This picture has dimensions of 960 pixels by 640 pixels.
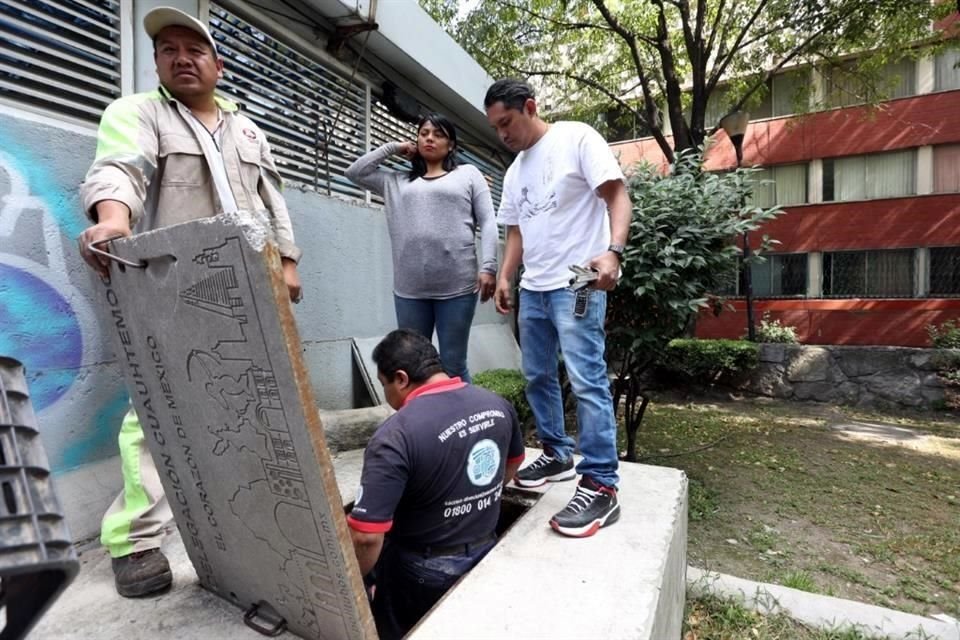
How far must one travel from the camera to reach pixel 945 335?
31.7ft

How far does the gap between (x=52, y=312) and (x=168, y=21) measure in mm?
1225

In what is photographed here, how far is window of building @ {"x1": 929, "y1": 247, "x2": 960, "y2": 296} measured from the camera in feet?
36.9

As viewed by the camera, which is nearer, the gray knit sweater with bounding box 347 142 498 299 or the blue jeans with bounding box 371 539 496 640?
the blue jeans with bounding box 371 539 496 640

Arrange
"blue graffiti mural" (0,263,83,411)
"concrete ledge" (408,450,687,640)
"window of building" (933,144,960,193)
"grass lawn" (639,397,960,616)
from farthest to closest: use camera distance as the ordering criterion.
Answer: "window of building" (933,144,960,193) → "grass lawn" (639,397,960,616) → "blue graffiti mural" (0,263,83,411) → "concrete ledge" (408,450,687,640)

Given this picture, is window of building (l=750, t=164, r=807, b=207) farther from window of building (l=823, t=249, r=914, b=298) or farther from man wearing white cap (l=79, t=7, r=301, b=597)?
man wearing white cap (l=79, t=7, r=301, b=597)

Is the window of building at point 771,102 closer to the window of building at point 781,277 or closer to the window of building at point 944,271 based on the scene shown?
the window of building at point 781,277

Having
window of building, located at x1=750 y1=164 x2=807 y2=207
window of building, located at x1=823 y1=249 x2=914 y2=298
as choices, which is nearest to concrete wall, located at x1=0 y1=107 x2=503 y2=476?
window of building, located at x1=750 y1=164 x2=807 y2=207

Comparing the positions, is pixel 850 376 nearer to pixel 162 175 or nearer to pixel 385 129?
pixel 385 129

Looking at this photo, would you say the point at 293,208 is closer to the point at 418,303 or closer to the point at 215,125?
the point at 418,303

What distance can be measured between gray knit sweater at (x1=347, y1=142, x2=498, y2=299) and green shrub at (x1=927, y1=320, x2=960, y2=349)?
10.0 m

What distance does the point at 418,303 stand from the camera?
2859 mm

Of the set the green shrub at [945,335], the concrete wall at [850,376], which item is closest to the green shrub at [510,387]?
the concrete wall at [850,376]

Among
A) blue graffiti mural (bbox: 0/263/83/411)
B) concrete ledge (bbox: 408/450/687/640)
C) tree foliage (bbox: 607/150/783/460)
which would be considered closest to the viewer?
concrete ledge (bbox: 408/450/687/640)

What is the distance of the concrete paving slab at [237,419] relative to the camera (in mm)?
1081
